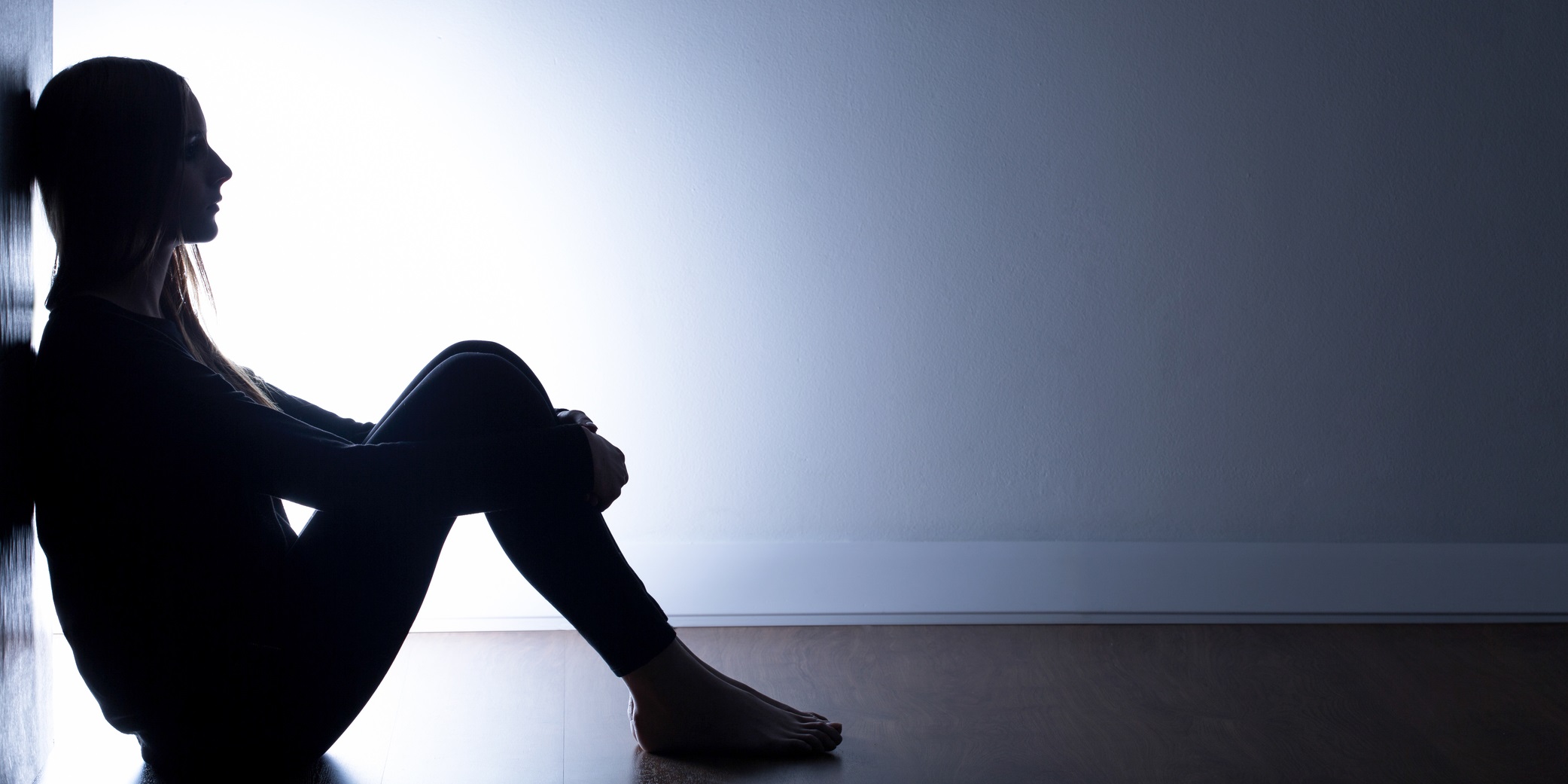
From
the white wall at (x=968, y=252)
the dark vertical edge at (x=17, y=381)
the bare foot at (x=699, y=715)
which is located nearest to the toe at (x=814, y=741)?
the bare foot at (x=699, y=715)

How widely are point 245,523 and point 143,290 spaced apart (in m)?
0.28

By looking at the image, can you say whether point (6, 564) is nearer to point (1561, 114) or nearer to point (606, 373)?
point (606, 373)

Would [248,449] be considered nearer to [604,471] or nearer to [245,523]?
[245,523]

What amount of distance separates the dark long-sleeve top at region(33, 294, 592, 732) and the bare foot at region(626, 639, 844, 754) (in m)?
0.33

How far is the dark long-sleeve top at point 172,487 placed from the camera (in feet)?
3.95

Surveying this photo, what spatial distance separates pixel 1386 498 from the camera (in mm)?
2475

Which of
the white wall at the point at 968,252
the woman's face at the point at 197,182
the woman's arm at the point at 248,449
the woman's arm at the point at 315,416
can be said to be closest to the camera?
the woman's arm at the point at 248,449

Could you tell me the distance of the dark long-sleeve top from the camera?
3.95 feet

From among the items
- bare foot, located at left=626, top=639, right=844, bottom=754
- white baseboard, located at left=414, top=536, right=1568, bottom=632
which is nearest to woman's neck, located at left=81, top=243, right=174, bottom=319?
bare foot, located at left=626, top=639, right=844, bottom=754

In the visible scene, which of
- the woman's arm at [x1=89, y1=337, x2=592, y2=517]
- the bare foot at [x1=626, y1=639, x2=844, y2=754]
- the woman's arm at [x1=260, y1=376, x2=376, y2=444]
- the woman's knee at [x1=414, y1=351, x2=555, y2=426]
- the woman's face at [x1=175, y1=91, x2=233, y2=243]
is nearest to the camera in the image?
the woman's arm at [x1=89, y1=337, x2=592, y2=517]

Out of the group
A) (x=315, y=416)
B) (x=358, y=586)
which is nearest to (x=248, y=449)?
(x=358, y=586)

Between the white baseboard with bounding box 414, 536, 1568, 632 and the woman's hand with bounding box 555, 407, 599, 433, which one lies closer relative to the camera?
the woman's hand with bounding box 555, 407, 599, 433

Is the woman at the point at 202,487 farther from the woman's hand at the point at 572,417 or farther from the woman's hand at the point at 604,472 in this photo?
the woman's hand at the point at 572,417

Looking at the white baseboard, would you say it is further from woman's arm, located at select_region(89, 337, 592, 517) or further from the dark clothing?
woman's arm, located at select_region(89, 337, 592, 517)
